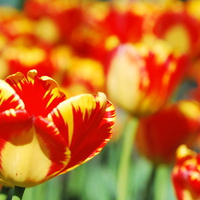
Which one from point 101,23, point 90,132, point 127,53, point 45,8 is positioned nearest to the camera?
point 90,132

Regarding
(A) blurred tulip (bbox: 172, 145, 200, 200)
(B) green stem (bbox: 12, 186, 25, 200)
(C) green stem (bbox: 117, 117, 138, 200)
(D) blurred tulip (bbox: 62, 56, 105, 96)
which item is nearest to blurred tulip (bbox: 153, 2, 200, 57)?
(D) blurred tulip (bbox: 62, 56, 105, 96)

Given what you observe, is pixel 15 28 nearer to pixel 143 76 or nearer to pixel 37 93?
pixel 143 76

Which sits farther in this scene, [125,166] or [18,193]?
A: [125,166]

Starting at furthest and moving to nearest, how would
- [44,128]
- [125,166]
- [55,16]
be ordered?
[55,16], [125,166], [44,128]

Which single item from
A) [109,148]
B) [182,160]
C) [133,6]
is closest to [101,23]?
[133,6]

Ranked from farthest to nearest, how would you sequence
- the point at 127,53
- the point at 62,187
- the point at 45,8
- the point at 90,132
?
the point at 45,8 → the point at 62,187 → the point at 127,53 → the point at 90,132

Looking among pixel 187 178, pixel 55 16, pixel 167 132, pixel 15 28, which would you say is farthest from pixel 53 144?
pixel 55 16

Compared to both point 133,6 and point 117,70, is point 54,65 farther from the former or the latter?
point 133,6
